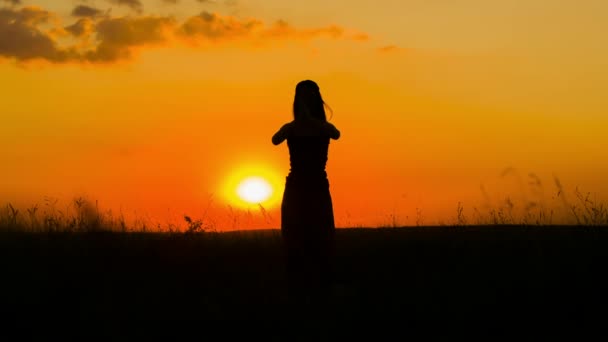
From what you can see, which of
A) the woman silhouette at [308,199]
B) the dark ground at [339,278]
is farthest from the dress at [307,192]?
the dark ground at [339,278]

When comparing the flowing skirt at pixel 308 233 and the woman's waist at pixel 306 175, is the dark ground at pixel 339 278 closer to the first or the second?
the flowing skirt at pixel 308 233

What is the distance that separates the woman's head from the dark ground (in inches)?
83.1

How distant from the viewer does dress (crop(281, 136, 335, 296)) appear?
9.43 m

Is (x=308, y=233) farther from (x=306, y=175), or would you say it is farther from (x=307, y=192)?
(x=306, y=175)

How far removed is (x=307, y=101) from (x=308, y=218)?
1505 millimetres

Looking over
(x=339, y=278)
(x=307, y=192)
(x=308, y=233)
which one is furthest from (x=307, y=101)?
(x=339, y=278)

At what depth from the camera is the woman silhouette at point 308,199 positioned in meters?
9.23

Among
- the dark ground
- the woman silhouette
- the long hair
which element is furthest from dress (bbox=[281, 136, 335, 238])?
the dark ground

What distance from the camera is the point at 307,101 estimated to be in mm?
9188

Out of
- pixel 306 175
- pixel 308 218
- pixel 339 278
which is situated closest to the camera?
pixel 306 175

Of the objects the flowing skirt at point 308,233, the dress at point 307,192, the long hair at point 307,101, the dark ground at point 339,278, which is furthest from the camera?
the flowing skirt at point 308,233

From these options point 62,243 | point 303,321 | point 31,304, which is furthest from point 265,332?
point 62,243

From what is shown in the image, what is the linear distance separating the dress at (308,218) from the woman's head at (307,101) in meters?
0.30

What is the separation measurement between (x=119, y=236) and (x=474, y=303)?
6.45 metres
